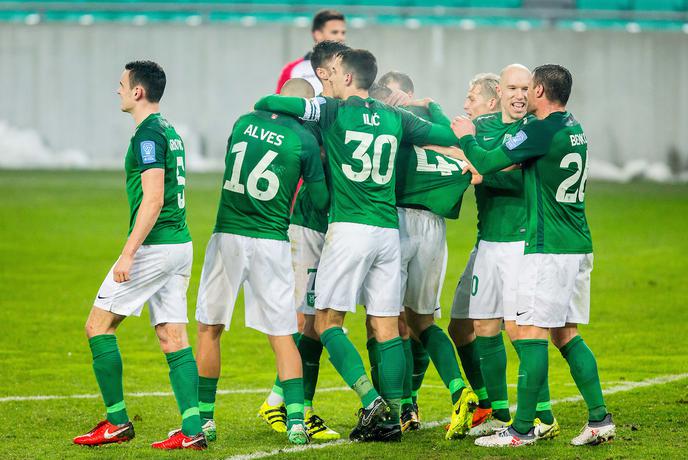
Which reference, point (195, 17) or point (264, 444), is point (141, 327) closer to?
point (264, 444)

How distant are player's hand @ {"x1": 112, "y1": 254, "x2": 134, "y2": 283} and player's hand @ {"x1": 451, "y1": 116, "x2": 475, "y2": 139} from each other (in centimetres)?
204

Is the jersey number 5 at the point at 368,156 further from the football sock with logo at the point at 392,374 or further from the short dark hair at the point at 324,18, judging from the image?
the short dark hair at the point at 324,18

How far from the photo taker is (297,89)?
7.08 metres

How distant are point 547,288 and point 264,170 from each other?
1734mm

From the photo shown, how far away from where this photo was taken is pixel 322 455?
6.10 metres

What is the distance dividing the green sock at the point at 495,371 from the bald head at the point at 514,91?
1.37 m

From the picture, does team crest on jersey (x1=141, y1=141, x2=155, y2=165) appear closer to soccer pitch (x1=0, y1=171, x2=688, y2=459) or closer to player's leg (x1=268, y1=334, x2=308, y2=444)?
player's leg (x1=268, y1=334, x2=308, y2=444)

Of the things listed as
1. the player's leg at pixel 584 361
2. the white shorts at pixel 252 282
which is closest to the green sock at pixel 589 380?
the player's leg at pixel 584 361

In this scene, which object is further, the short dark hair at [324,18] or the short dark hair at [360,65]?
the short dark hair at [324,18]

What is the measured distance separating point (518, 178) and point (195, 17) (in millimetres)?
19394

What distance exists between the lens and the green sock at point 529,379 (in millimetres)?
6316

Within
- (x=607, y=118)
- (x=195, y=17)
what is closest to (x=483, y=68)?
(x=607, y=118)

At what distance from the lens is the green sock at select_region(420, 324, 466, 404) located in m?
6.92

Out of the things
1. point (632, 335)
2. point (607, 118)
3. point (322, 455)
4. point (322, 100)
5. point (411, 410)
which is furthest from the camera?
point (607, 118)
